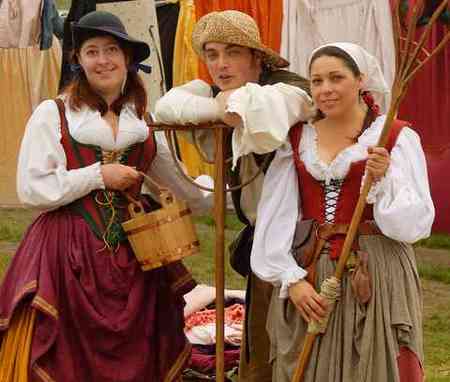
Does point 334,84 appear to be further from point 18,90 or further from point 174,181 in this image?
point 18,90

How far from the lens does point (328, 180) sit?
3408 millimetres

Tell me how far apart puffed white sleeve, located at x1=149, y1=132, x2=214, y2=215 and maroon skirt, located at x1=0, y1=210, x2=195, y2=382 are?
385mm

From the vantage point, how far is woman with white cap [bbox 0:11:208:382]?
3795 mm

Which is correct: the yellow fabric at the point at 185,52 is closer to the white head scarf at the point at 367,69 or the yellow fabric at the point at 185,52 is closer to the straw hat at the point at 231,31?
the straw hat at the point at 231,31

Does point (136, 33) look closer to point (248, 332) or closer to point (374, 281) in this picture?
point (248, 332)

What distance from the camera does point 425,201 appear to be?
3248 millimetres

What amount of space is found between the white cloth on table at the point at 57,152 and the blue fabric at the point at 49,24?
4423 millimetres

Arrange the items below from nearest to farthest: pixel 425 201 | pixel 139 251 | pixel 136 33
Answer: pixel 425 201, pixel 139 251, pixel 136 33

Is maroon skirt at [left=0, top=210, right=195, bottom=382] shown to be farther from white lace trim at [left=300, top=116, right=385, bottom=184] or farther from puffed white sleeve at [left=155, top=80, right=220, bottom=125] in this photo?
white lace trim at [left=300, top=116, right=385, bottom=184]

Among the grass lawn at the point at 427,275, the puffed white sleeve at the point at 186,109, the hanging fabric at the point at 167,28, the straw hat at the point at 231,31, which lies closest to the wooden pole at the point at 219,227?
the puffed white sleeve at the point at 186,109

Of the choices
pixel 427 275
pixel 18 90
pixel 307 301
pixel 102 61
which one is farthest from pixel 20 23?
pixel 307 301

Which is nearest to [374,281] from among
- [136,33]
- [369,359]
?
[369,359]

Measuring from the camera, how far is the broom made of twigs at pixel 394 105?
316 cm

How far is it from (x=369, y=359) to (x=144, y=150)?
1.29 meters
